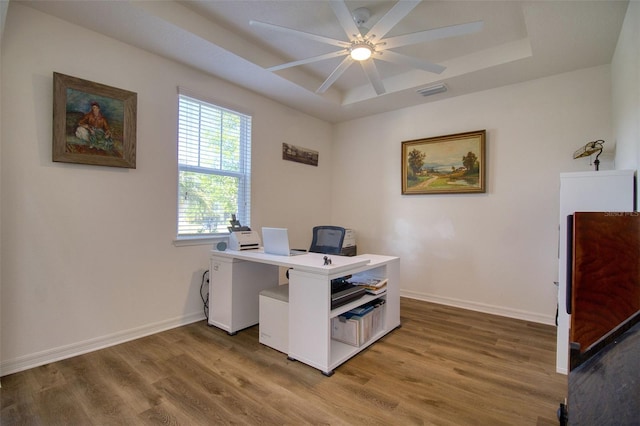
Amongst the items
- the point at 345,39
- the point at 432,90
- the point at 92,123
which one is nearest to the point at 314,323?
the point at 92,123

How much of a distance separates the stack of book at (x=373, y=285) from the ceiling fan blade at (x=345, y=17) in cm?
199

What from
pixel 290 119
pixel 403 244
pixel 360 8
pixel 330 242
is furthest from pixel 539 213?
pixel 290 119

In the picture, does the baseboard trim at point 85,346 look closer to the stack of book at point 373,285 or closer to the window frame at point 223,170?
the window frame at point 223,170

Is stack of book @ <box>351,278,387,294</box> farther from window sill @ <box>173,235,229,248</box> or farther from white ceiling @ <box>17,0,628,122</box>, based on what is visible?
white ceiling @ <box>17,0,628,122</box>

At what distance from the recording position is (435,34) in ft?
6.50

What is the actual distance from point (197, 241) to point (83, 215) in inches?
39.9

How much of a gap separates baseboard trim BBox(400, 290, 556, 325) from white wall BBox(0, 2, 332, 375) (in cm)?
278

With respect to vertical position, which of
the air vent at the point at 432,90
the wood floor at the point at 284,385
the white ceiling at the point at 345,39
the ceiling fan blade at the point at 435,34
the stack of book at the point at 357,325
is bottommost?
the wood floor at the point at 284,385

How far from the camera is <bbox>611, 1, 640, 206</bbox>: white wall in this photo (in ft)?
6.34

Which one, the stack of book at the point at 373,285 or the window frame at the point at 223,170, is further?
the window frame at the point at 223,170

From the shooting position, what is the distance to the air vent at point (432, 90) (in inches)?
136

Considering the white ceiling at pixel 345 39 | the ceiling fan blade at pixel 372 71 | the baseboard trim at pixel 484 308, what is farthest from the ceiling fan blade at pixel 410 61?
the baseboard trim at pixel 484 308

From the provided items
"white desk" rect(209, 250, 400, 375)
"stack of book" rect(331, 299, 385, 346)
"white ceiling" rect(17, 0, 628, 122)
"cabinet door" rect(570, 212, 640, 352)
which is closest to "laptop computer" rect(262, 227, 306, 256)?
"white desk" rect(209, 250, 400, 375)

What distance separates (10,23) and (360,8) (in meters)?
2.59
